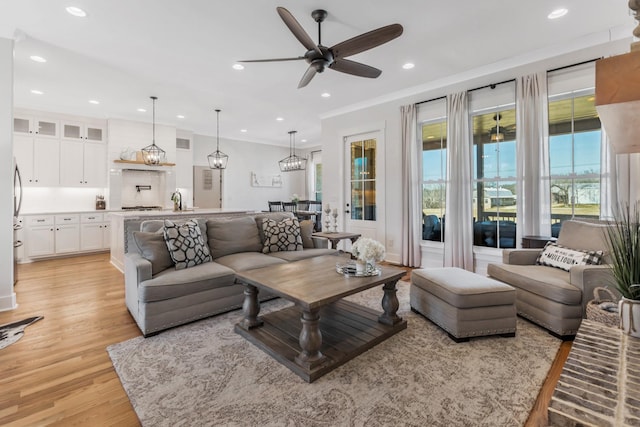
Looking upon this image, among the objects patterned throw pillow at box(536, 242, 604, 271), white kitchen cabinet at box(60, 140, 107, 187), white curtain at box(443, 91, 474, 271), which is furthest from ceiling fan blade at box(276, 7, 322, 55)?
white kitchen cabinet at box(60, 140, 107, 187)

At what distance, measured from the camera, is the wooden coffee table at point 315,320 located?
80.6 inches

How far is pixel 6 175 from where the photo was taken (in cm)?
323

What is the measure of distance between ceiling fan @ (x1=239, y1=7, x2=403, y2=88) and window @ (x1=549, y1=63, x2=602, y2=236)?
240cm

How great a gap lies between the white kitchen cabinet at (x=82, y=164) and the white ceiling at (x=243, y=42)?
0.96 meters

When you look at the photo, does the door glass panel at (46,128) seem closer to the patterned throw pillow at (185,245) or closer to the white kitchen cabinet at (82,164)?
the white kitchen cabinet at (82,164)

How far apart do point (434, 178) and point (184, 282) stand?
156 inches

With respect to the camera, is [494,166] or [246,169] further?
[246,169]

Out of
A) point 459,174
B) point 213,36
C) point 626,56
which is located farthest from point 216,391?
point 459,174

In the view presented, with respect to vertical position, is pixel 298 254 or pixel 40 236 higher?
pixel 40 236

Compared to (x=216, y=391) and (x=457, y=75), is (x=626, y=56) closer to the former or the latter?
(x=216, y=391)

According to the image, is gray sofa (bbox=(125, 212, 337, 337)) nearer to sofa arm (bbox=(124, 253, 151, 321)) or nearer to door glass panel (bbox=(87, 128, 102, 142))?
sofa arm (bbox=(124, 253, 151, 321))

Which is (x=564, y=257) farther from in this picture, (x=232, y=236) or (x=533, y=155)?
(x=232, y=236)

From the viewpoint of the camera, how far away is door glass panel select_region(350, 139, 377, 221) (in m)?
5.70

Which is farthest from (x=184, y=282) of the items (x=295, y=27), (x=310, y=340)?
(x=295, y=27)
